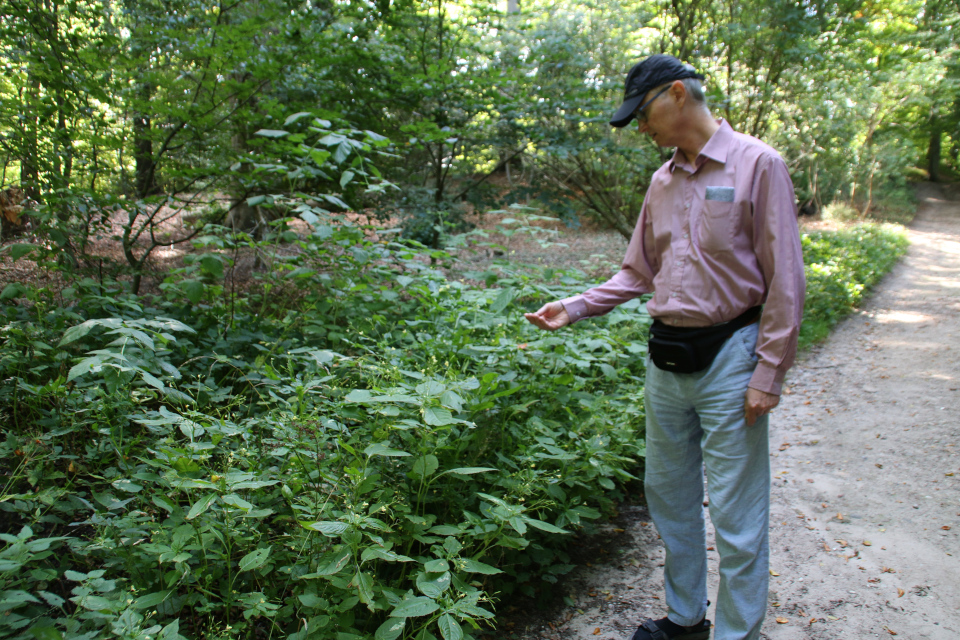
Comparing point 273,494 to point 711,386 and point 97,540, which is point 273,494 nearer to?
point 97,540

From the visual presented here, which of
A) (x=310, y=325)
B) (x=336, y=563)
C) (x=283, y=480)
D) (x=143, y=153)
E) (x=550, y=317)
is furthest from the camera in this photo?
(x=143, y=153)

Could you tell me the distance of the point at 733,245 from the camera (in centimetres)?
183

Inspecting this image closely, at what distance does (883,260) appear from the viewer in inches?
404

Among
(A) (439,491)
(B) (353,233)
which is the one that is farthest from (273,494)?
(B) (353,233)

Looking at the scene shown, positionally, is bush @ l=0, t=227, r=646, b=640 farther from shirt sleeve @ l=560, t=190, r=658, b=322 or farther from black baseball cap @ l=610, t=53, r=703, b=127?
black baseball cap @ l=610, t=53, r=703, b=127

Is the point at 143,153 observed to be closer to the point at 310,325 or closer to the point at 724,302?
the point at 310,325

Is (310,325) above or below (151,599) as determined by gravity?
above

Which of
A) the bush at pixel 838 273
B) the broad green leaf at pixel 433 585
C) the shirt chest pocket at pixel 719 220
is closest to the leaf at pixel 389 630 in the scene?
the broad green leaf at pixel 433 585

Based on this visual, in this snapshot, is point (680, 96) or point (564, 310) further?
point (564, 310)

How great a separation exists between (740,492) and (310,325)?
8.48 ft

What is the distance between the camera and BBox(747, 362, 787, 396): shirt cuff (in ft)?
5.72

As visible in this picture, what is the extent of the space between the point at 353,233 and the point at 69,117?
6.49ft

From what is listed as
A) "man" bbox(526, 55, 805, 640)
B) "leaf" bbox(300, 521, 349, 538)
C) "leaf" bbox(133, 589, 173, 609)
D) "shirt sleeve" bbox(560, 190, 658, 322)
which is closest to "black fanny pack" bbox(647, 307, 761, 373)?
"man" bbox(526, 55, 805, 640)

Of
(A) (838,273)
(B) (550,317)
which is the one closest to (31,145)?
(B) (550,317)
